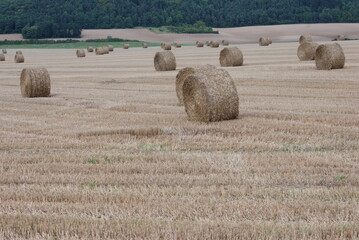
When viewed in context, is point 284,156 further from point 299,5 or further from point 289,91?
point 299,5

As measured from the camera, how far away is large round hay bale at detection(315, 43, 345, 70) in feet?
82.4

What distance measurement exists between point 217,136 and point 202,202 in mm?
4437

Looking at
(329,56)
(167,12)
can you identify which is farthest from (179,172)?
(167,12)

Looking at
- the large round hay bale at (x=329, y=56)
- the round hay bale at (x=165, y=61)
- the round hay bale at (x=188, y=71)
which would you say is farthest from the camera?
the round hay bale at (x=165, y=61)

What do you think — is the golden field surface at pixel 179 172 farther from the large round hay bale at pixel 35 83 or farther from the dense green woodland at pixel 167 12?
the dense green woodland at pixel 167 12

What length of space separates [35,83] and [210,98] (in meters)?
9.43

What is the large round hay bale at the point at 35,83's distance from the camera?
66.8 ft

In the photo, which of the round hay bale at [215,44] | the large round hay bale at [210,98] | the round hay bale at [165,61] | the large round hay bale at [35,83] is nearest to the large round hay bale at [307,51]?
the round hay bale at [165,61]

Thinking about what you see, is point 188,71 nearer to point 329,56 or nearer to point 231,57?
point 329,56

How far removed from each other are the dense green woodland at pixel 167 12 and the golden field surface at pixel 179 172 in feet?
345

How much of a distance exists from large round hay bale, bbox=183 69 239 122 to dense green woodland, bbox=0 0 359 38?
10541 cm

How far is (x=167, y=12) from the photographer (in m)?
138

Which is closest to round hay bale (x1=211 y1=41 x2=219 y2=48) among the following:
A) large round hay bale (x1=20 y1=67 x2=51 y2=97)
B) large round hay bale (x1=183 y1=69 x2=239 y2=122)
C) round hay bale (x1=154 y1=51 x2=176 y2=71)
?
round hay bale (x1=154 y1=51 x2=176 y2=71)

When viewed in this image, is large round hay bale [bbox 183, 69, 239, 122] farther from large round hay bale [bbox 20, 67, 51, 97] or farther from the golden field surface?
large round hay bale [bbox 20, 67, 51, 97]
